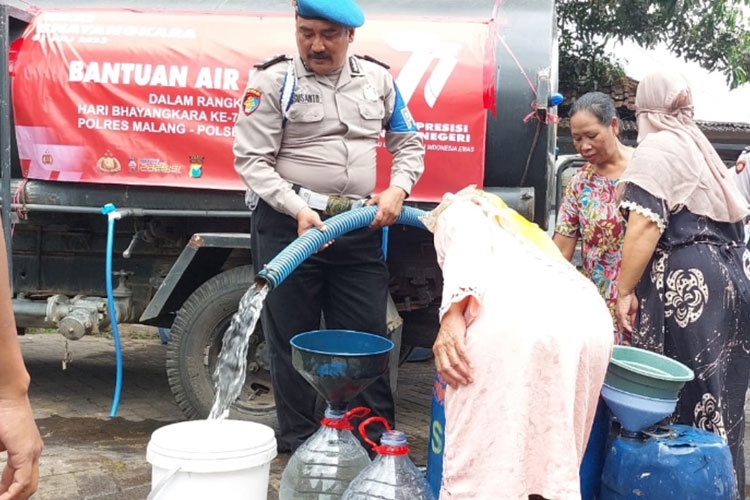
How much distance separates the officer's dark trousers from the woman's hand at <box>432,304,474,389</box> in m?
1.10

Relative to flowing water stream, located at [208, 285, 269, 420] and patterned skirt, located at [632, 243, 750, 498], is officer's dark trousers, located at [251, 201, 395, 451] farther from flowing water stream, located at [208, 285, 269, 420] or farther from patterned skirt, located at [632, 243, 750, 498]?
patterned skirt, located at [632, 243, 750, 498]

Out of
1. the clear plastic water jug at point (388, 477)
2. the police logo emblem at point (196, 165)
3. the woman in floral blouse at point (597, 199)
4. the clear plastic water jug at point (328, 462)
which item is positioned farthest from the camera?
the police logo emblem at point (196, 165)

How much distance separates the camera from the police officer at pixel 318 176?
3.25 meters

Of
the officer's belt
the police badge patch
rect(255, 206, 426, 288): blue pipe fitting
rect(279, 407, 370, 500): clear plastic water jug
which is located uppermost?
the police badge patch

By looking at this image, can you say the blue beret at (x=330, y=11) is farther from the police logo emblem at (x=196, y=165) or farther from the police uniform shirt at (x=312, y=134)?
the police logo emblem at (x=196, y=165)

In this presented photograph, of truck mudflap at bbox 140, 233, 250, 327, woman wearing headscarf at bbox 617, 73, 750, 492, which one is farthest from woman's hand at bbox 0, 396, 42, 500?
truck mudflap at bbox 140, 233, 250, 327

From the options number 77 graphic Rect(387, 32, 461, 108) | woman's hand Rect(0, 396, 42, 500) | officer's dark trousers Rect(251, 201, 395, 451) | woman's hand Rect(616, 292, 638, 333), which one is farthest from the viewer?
number 77 graphic Rect(387, 32, 461, 108)

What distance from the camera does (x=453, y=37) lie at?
4250 mm

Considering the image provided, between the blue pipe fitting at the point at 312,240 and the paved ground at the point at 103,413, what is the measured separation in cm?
138

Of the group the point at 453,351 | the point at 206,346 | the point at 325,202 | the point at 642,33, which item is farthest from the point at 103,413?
the point at 642,33

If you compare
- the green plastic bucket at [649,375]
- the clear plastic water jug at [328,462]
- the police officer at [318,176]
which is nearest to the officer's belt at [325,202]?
the police officer at [318,176]

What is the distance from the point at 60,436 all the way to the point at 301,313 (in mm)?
1915

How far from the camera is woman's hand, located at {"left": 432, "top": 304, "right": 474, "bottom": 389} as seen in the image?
7.41ft

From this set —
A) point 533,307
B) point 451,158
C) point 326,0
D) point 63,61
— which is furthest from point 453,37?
point 533,307
